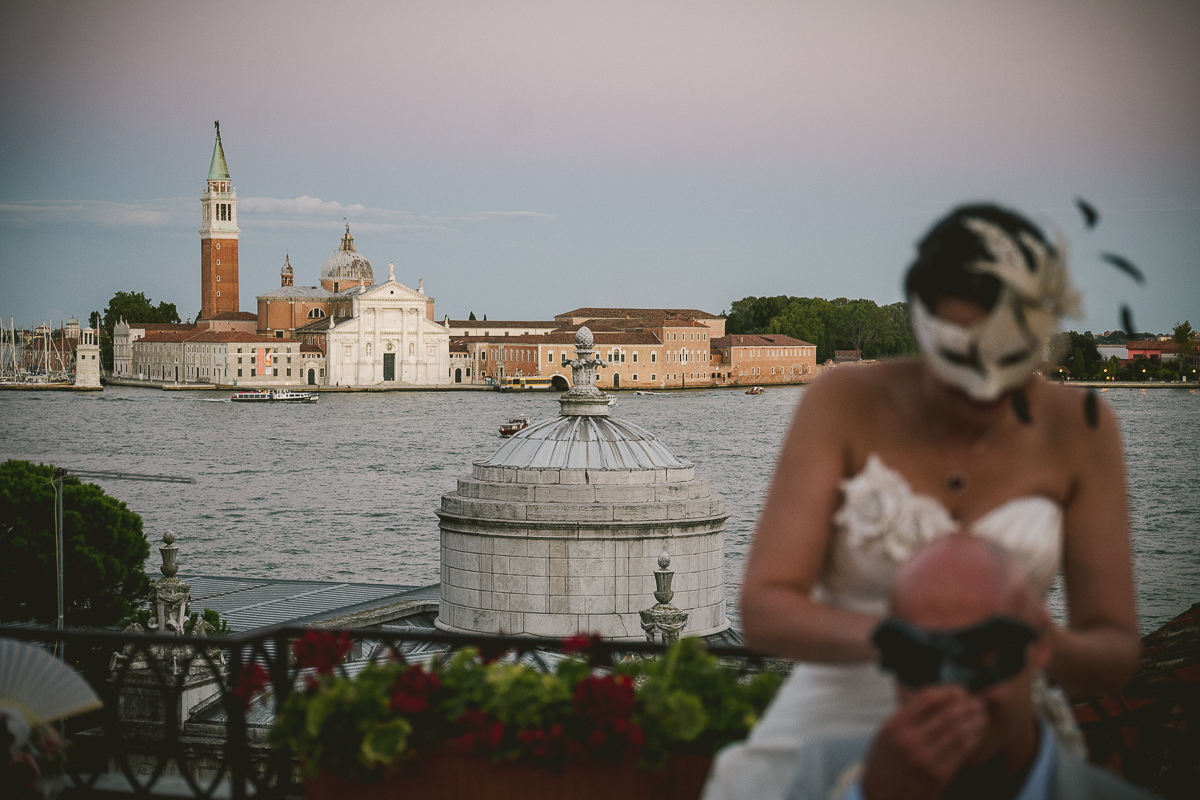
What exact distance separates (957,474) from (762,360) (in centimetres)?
14355

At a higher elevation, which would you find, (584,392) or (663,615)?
(584,392)

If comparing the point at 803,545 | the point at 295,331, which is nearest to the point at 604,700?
the point at 803,545

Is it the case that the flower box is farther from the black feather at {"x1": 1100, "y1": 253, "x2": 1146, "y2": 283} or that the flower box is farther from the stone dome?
the stone dome

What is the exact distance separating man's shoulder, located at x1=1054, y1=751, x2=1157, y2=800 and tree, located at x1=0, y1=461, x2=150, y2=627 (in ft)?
88.1

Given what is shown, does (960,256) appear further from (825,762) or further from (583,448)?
(583,448)

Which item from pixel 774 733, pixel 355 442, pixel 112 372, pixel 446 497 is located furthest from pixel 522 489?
pixel 112 372

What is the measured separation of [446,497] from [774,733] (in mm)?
17565

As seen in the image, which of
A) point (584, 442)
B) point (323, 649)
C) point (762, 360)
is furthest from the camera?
point (762, 360)

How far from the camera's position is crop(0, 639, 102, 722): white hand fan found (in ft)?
11.1

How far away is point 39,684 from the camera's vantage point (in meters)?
3.42

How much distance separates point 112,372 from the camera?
162 metres

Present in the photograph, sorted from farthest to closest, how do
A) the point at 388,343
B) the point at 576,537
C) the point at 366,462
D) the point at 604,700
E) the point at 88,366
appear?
the point at 88,366
the point at 388,343
the point at 366,462
the point at 576,537
the point at 604,700

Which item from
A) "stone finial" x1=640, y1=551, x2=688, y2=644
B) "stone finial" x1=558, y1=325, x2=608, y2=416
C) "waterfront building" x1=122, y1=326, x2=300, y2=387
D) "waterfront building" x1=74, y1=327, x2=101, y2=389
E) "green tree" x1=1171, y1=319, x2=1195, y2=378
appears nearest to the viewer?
"stone finial" x1=640, y1=551, x2=688, y2=644

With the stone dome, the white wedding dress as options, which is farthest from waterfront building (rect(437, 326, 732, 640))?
the white wedding dress
